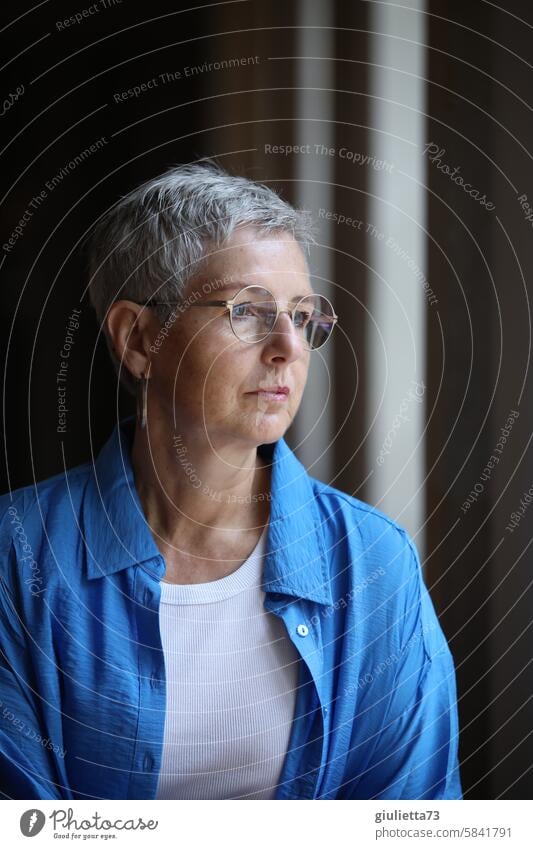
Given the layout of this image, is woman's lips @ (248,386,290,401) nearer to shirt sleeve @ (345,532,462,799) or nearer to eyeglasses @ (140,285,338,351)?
eyeglasses @ (140,285,338,351)

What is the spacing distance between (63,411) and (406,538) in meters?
0.33

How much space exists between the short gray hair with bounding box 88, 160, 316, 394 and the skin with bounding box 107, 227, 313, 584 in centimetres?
1

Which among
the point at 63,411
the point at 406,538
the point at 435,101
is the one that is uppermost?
the point at 435,101

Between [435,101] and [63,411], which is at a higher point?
[435,101]

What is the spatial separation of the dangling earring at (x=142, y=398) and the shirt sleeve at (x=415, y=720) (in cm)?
27

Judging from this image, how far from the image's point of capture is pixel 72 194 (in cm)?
74

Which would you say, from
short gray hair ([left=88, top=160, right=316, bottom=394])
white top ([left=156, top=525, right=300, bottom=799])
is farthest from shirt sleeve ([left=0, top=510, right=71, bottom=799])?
short gray hair ([left=88, top=160, right=316, bottom=394])

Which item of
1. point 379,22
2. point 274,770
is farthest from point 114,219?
point 274,770

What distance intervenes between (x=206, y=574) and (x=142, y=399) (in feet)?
0.54

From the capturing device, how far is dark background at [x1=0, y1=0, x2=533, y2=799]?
2.41 ft

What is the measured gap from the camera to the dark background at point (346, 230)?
0.73 m

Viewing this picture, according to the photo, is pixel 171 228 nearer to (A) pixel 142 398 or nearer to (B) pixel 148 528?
(A) pixel 142 398

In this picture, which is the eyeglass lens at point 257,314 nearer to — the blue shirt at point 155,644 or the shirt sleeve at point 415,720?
the blue shirt at point 155,644
